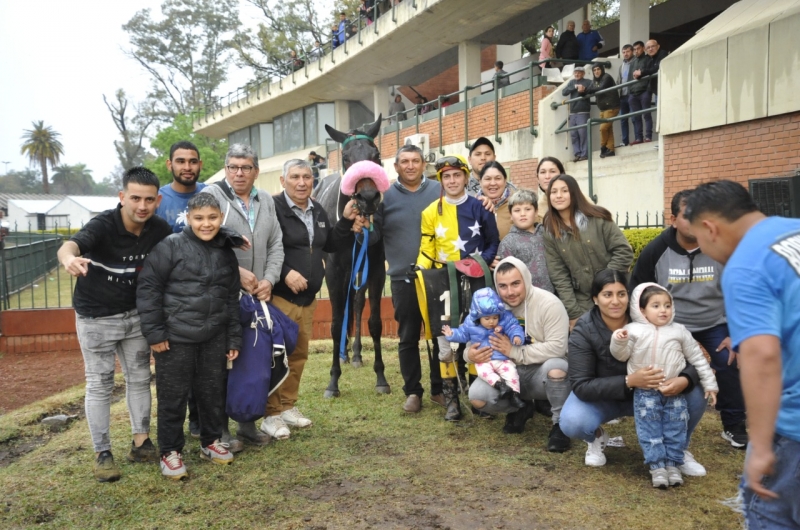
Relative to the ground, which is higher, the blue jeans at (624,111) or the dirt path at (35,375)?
the blue jeans at (624,111)

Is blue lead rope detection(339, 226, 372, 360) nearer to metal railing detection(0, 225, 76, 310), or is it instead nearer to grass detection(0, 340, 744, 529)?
grass detection(0, 340, 744, 529)

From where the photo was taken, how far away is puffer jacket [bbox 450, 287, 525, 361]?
4.48 m

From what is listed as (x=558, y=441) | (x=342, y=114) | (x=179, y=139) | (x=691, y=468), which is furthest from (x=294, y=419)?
(x=179, y=139)

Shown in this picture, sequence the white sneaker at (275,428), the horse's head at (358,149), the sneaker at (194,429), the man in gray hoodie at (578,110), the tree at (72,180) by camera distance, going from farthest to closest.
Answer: the tree at (72,180)
the man in gray hoodie at (578,110)
the horse's head at (358,149)
the sneaker at (194,429)
the white sneaker at (275,428)

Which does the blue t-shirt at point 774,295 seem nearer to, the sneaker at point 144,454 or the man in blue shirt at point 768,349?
the man in blue shirt at point 768,349

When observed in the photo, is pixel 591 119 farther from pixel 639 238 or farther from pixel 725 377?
pixel 725 377

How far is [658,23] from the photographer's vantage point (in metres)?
18.8

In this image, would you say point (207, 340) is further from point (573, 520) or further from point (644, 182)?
point (644, 182)

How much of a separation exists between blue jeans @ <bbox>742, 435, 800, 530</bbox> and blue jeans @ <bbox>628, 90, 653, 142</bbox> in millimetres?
10100

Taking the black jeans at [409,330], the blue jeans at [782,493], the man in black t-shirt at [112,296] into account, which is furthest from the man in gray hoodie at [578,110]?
the blue jeans at [782,493]

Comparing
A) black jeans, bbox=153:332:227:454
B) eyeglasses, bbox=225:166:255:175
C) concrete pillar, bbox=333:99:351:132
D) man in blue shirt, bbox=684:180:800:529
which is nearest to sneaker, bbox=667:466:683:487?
man in blue shirt, bbox=684:180:800:529

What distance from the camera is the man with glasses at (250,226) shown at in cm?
466

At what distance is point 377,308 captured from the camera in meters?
6.46

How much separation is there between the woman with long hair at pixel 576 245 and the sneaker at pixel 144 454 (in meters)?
3.07
